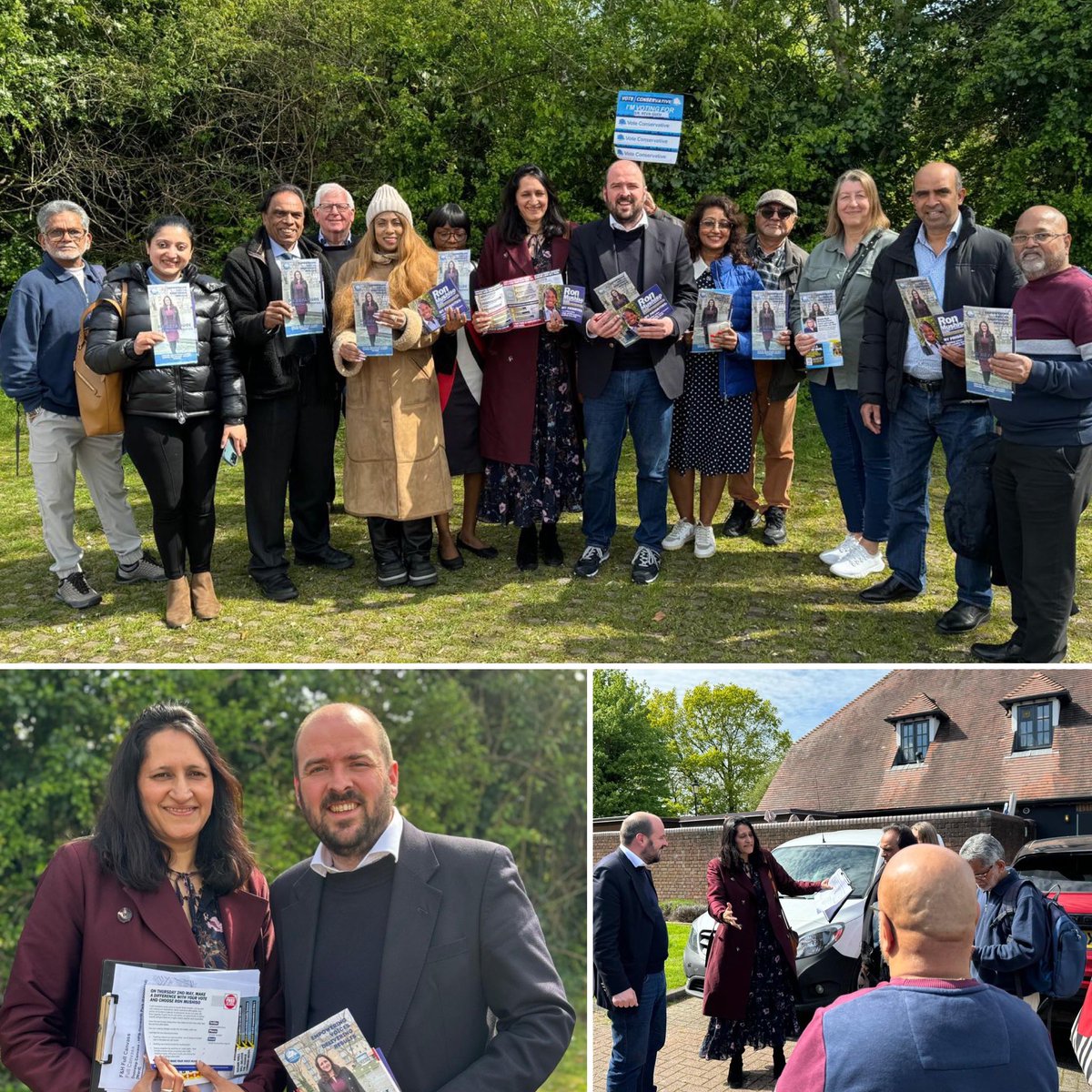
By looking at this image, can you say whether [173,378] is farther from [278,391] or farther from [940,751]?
[940,751]

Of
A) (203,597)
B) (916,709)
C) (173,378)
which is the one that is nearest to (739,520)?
(916,709)

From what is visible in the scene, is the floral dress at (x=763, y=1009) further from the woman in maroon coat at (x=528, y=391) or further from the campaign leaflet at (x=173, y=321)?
the campaign leaflet at (x=173, y=321)

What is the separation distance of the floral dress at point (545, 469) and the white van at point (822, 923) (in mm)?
2461

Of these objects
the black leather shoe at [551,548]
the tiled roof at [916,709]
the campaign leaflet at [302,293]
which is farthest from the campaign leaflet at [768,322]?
the campaign leaflet at [302,293]

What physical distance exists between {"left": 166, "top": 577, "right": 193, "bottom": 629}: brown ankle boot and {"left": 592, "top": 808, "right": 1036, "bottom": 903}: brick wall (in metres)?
2.98

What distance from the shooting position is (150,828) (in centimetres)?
316

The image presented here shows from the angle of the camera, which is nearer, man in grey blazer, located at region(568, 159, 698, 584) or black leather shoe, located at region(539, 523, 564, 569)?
man in grey blazer, located at region(568, 159, 698, 584)

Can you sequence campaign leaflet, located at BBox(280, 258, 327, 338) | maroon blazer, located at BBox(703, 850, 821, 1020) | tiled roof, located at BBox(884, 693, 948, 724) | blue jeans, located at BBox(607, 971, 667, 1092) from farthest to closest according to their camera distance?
1. campaign leaflet, located at BBox(280, 258, 327, 338)
2. maroon blazer, located at BBox(703, 850, 821, 1020)
3. tiled roof, located at BBox(884, 693, 948, 724)
4. blue jeans, located at BBox(607, 971, 667, 1092)

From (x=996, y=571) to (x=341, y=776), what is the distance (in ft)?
14.0

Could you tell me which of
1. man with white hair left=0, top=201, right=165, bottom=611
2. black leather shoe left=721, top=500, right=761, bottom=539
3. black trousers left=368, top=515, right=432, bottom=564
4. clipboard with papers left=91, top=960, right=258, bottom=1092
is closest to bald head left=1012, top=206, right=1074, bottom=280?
black leather shoe left=721, top=500, right=761, bottom=539

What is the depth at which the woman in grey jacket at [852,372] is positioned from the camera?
7.03 metres

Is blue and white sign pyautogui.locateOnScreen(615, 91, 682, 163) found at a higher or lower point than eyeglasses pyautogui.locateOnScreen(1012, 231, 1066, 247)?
higher

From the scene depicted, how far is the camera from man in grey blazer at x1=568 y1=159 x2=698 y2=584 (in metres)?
6.77

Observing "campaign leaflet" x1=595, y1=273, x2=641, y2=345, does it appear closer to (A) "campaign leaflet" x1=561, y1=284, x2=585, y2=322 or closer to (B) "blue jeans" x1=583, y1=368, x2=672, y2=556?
(A) "campaign leaflet" x1=561, y1=284, x2=585, y2=322
